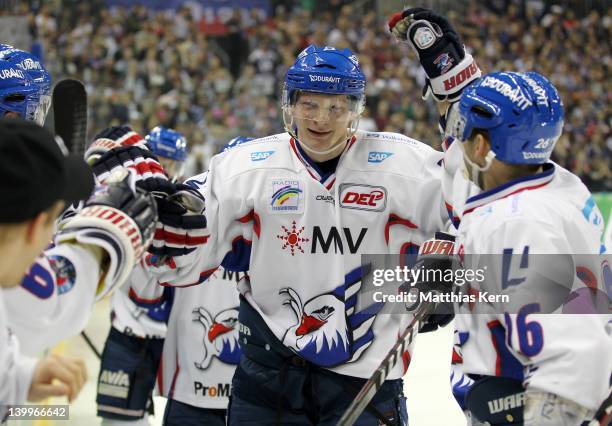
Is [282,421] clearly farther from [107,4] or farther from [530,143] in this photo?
[107,4]

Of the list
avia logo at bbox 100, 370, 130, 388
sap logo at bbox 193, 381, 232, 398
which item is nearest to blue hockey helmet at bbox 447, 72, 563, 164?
sap logo at bbox 193, 381, 232, 398

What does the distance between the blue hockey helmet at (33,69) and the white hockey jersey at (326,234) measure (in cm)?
64

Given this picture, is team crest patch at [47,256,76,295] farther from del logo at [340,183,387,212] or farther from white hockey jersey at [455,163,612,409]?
del logo at [340,183,387,212]

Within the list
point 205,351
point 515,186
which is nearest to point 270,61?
point 205,351

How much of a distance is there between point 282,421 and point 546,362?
44.6 inches

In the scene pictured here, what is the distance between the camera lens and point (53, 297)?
1991 millimetres

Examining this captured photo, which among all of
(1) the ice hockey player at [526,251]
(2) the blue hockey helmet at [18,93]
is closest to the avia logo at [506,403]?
(1) the ice hockey player at [526,251]

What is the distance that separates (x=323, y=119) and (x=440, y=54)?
1.80ft

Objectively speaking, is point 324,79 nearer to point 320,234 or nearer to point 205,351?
point 320,234

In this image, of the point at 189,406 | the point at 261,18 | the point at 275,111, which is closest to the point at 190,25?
the point at 261,18

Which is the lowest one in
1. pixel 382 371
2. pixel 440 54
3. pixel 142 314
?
pixel 142 314

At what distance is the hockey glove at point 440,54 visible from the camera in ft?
10.5

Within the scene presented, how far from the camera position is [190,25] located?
1336 cm

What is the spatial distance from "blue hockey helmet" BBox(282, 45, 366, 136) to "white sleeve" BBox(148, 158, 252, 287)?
0.28 m
